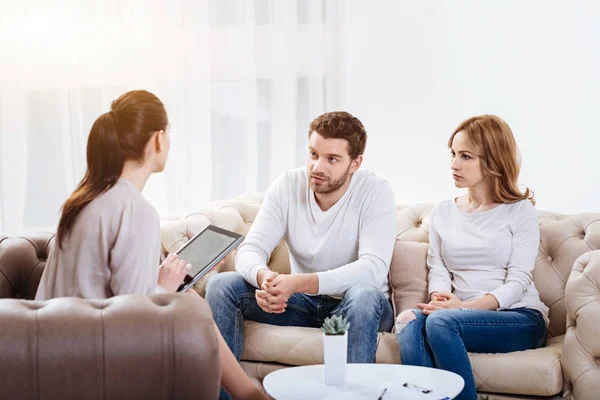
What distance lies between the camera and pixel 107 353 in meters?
1.49

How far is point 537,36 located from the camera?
3496mm

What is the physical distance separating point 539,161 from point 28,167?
7.53 feet

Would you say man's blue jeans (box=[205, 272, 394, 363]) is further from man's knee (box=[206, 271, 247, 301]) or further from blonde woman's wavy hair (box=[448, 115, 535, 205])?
blonde woman's wavy hair (box=[448, 115, 535, 205])

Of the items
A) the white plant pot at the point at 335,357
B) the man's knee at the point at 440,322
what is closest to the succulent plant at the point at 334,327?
the white plant pot at the point at 335,357

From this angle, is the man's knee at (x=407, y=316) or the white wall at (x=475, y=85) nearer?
the man's knee at (x=407, y=316)

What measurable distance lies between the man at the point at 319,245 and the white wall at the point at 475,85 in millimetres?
1017

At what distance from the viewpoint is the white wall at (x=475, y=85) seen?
3.43 metres

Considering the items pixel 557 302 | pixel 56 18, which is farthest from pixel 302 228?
pixel 56 18

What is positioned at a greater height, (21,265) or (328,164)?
(328,164)

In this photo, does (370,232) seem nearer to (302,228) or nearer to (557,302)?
(302,228)

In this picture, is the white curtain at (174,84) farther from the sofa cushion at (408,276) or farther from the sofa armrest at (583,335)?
the sofa armrest at (583,335)

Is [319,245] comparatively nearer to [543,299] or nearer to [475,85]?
[543,299]

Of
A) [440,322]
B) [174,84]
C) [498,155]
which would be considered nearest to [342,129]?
[498,155]

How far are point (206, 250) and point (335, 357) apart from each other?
24.7 inches
